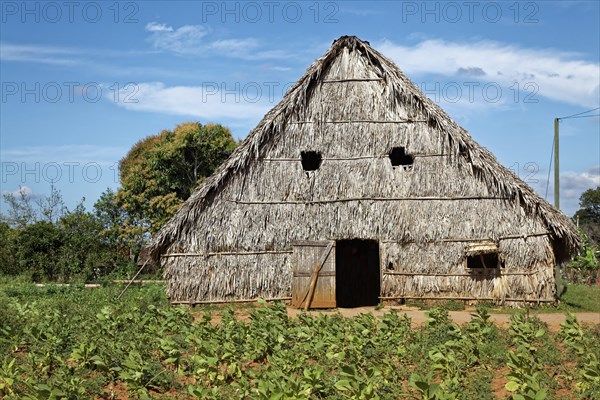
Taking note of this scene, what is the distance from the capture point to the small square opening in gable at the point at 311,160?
17.3 meters

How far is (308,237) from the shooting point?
1688 cm

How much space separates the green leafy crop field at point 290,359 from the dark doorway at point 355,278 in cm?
881

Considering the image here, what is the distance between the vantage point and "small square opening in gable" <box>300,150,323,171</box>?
56.9 feet

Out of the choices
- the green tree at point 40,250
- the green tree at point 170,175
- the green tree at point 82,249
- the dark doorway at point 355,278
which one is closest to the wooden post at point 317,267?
the dark doorway at point 355,278

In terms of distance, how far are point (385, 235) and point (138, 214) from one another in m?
18.0

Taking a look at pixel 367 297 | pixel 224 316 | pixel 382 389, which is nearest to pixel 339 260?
pixel 367 297

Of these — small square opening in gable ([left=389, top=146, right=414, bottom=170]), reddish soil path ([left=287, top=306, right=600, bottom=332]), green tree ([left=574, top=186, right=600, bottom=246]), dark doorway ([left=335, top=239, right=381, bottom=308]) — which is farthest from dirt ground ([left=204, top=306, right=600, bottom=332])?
green tree ([left=574, top=186, right=600, bottom=246])

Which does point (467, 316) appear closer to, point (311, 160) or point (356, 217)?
point (356, 217)

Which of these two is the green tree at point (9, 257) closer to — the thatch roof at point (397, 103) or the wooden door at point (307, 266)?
the thatch roof at point (397, 103)

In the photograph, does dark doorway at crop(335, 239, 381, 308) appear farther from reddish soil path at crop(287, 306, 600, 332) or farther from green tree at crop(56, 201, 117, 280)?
green tree at crop(56, 201, 117, 280)

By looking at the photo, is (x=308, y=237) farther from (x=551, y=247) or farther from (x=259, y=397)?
(x=259, y=397)

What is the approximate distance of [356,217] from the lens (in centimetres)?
1686

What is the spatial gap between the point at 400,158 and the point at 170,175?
15.8 m

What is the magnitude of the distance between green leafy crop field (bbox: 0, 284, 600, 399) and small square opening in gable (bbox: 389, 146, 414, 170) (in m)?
5.96
